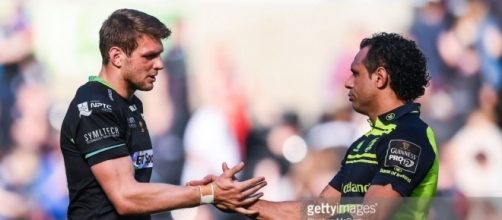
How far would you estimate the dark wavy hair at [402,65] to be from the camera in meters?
5.29

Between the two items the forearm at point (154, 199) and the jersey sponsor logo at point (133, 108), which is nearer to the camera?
the forearm at point (154, 199)

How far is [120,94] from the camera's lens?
5.54m

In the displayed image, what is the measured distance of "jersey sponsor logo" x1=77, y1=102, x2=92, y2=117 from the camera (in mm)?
5305

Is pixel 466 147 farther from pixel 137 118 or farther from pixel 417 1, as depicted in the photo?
pixel 137 118

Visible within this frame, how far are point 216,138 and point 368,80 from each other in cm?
411

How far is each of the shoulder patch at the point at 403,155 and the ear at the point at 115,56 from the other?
1.41 m

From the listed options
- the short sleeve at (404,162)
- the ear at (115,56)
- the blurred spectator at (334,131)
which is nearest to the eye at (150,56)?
the ear at (115,56)

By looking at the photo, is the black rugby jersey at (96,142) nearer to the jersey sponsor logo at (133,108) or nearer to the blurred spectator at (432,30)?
the jersey sponsor logo at (133,108)

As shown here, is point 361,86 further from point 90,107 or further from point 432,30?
point 432,30

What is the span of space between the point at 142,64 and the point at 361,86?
1.09 m

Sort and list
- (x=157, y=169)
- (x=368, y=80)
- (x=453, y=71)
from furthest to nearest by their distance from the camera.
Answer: (x=453, y=71)
(x=157, y=169)
(x=368, y=80)

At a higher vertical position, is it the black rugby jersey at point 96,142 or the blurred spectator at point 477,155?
the black rugby jersey at point 96,142

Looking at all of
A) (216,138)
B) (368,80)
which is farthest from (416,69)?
(216,138)

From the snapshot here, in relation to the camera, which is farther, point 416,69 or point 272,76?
point 272,76
